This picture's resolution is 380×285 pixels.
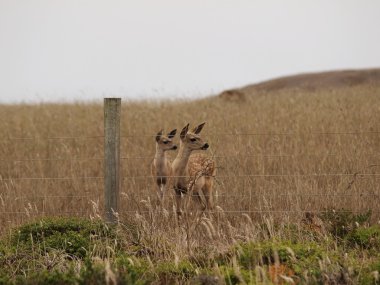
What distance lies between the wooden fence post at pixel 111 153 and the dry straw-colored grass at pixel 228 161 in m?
0.17

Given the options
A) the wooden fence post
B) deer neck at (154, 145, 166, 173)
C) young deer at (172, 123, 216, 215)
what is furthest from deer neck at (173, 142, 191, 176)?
the wooden fence post

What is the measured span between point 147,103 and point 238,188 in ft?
34.6

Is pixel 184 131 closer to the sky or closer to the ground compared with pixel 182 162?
closer to the sky

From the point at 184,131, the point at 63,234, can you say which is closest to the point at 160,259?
the point at 63,234

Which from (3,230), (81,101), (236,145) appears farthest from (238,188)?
(81,101)

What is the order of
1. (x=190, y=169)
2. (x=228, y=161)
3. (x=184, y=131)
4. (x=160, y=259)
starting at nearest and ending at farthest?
1. (x=160, y=259)
2. (x=184, y=131)
3. (x=190, y=169)
4. (x=228, y=161)

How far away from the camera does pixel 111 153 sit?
8180 mm

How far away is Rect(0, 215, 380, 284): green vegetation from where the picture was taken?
17.5 feet

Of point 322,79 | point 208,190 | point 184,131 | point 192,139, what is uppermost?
point 322,79

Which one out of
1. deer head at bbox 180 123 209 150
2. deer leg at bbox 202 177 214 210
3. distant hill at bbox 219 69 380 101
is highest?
distant hill at bbox 219 69 380 101

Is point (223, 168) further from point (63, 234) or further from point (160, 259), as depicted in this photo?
point (63, 234)

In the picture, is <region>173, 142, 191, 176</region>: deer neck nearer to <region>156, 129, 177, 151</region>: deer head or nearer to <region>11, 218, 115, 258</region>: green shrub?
<region>156, 129, 177, 151</region>: deer head

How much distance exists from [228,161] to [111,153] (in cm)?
291

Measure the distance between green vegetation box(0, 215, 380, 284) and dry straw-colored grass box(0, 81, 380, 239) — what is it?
0.31 metres
